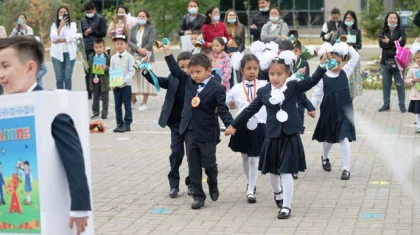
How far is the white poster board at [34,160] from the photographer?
4.29 metres

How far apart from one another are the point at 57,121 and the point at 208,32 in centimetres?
1135

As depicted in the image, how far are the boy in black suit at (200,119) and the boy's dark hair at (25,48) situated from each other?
3.90m

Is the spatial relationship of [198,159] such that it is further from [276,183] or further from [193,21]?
[193,21]

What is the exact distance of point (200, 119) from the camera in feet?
27.6

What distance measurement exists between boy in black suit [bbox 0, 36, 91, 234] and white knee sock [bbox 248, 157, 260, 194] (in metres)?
4.48

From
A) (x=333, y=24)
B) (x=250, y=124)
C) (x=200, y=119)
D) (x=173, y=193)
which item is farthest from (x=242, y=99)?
(x=333, y=24)

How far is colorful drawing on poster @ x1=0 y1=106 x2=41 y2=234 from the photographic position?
4324 mm

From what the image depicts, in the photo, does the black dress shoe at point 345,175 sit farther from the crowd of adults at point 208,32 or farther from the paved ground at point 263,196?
the crowd of adults at point 208,32

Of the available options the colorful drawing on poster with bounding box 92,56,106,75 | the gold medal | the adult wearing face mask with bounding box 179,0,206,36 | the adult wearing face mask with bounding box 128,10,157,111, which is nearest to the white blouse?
the adult wearing face mask with bounding box 128,10,157,111

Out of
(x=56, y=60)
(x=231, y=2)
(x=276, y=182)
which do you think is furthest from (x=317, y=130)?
(x=231, y=2)

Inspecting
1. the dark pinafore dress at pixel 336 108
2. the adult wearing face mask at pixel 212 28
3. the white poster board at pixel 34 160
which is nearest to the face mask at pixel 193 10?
the adult wearing face mask at pixel 212 28

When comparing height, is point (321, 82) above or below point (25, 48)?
below

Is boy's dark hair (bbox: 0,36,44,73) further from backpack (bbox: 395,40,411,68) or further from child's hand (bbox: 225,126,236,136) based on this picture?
backpack (bbox: 395,40,411,68)

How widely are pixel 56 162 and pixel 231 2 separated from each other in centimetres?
3915
